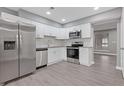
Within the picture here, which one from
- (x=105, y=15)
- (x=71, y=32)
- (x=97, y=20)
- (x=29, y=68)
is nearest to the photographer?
(x=29, y=68)

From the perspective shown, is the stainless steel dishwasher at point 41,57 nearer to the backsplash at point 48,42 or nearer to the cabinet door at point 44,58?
the cabinet door at point 44,58

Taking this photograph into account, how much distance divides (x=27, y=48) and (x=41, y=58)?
3.33ft

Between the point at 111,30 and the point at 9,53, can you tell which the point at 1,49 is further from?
the point at 111,30

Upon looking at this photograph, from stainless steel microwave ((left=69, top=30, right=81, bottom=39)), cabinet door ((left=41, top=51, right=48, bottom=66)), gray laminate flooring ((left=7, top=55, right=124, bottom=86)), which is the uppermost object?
stainless steel microwave ((left=69, top=30, right=81, bottom=39))

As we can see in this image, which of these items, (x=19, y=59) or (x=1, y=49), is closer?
(x=1, y=49)

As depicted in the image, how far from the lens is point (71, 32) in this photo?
14.8ft

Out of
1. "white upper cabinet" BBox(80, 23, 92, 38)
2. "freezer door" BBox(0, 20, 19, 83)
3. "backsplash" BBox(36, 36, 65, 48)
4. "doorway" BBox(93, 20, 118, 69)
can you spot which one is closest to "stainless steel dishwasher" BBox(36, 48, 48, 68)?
"backsplash" BBox(36, 36, 65, 48)

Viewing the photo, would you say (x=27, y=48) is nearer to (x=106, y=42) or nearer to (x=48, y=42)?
(x=48, y=42)

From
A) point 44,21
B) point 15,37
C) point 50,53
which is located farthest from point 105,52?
point 15,37

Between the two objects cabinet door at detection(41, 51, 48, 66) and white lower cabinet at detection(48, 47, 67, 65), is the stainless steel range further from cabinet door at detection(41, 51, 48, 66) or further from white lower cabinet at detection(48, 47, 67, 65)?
cabinet door at detection(41, 51, 48, 66)

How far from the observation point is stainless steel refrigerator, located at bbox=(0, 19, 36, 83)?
6.24ft

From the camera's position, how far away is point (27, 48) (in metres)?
2.44

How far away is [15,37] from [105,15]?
11.9 feet

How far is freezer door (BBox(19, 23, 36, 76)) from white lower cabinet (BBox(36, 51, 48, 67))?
473 millimetres
